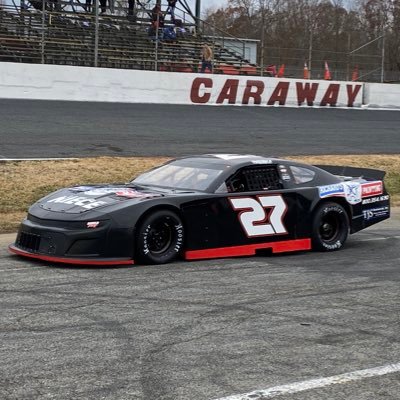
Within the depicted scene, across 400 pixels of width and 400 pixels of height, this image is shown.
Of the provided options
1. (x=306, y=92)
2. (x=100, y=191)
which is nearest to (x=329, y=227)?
(x=100, y=191)

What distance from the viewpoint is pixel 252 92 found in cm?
2811

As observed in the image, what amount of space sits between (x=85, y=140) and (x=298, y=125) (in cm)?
856

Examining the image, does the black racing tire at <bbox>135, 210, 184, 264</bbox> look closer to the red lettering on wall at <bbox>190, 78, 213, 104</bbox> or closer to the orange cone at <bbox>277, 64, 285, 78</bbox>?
the red lettering on wall at <bbox>190, 78, 213, 104</bbox>

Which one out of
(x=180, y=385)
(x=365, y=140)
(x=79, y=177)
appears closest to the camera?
(x=180, y=385)

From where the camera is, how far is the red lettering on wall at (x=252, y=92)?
2791 centimetres

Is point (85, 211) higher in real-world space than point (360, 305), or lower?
higher

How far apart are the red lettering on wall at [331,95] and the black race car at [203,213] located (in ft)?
64.7

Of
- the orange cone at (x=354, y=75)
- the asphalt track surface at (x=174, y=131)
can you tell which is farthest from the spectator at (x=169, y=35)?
the orange cone at (x=354, y=75)

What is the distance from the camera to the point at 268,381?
468 centimetres

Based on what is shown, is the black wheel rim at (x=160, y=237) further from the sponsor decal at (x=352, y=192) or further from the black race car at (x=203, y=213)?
the sponsor decal at (x=352, y=192)

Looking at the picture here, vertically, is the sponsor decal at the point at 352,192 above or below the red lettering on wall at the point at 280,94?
below

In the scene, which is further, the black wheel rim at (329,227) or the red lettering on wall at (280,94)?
the red lettering on wall at (280,94)

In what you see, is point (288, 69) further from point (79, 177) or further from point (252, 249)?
point (252, 249)

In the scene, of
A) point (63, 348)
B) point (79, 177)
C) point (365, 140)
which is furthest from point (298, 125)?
point (63, 348)
